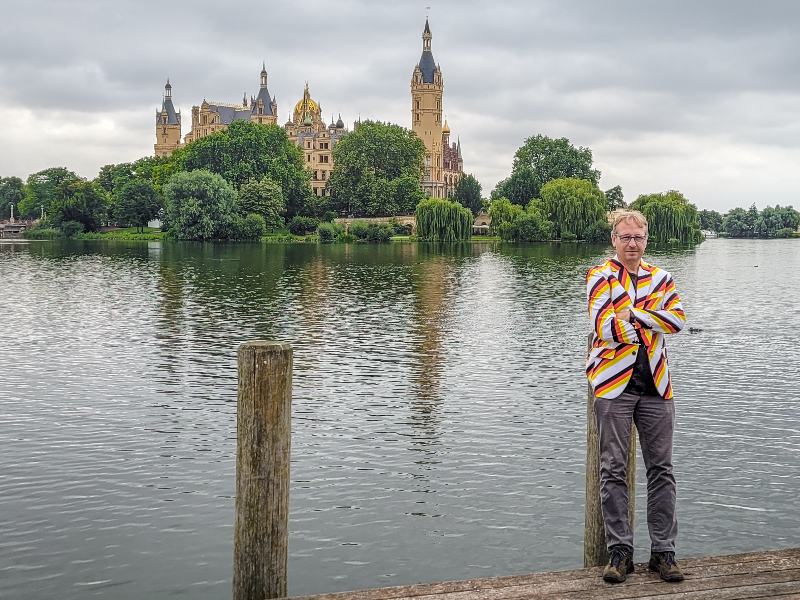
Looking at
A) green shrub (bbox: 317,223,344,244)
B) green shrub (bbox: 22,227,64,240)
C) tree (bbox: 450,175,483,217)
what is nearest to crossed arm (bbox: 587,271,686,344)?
green shrub (bbox: 317,223,344,244)

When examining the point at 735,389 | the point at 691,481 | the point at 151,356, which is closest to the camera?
the point at 691,481

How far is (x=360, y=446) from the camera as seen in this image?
→ 1188 cm

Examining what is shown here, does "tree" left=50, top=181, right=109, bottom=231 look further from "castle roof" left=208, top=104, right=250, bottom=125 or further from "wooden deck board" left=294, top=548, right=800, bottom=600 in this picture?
"wooden deck board" left=294, top=548, right=800, bottom=600

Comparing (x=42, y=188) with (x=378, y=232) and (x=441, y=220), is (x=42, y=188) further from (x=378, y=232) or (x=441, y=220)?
(x=441, y=220)

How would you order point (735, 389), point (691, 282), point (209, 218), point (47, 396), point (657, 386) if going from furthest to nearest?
1. point (209, 218)
2. point (691, 282)
3. point (735, 389)
4. point (47, 396)
5. point (657, 386)

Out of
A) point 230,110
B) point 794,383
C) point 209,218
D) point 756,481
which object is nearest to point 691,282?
point 794,383

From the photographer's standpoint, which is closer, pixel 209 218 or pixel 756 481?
pixel 756 481

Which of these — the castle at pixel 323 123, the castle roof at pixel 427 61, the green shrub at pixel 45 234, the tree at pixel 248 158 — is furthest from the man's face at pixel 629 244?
the castle roof at pixel 427 61

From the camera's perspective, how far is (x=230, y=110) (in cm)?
17350

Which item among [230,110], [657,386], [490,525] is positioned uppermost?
[230,110]

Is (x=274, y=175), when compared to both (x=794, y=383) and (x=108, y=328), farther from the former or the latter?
(x=794, y=383)

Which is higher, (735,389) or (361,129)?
(361,129)

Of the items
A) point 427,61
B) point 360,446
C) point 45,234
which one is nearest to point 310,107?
point 427,61

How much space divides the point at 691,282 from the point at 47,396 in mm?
33333
